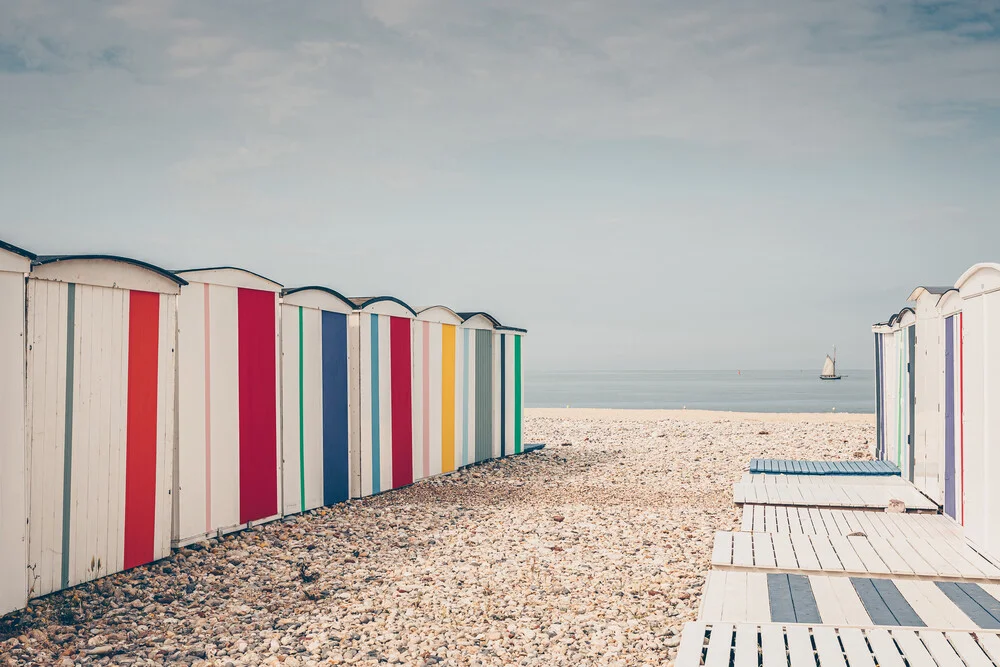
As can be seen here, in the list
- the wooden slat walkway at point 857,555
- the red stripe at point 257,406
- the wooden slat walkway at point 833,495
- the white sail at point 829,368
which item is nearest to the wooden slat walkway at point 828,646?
the wooden slat walkway at point 857,555

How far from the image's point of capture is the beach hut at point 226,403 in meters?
6.09

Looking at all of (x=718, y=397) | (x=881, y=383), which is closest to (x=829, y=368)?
(x=718, y=397)

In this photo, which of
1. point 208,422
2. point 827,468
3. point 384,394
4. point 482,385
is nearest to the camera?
point 208,422

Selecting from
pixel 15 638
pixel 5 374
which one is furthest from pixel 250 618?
pixel 5 374

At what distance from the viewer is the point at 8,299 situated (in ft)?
14.8

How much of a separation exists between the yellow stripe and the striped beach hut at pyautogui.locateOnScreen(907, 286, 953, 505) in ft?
18.4

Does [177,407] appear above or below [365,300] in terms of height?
below

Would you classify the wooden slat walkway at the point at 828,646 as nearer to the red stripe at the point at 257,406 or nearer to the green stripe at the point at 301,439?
the red stripe at the point at 257,406

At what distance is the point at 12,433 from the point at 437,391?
5.93 m

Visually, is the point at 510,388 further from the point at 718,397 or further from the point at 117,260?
the point at 718,397

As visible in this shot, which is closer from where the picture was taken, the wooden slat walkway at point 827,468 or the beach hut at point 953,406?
the beach hut at point 953,406

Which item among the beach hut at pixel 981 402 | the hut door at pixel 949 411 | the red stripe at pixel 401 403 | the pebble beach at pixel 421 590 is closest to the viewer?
the pebble beach at pixel 421 590

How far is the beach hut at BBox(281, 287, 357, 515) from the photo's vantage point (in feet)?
23.9

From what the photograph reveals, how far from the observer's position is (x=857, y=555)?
4.93 meters
